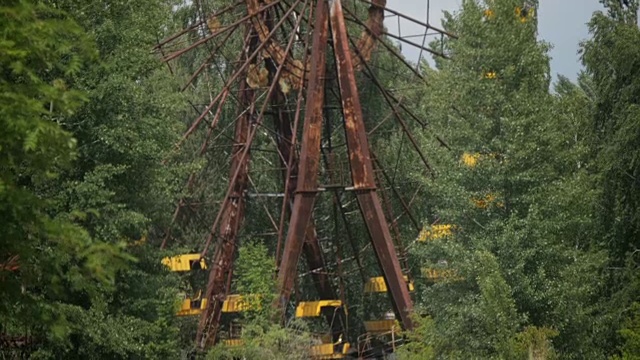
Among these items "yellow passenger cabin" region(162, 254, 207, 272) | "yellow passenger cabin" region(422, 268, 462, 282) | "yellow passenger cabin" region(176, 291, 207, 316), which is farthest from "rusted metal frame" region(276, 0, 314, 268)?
"yellow passenger cabin" region(422, 268, 462, 282)

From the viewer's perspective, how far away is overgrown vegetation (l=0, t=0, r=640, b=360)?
20.2 metres

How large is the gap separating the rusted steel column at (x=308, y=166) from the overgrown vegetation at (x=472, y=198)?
0.61 meters

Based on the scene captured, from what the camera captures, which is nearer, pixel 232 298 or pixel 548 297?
pixel 548 297

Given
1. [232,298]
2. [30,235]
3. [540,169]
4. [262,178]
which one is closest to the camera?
[30,235]

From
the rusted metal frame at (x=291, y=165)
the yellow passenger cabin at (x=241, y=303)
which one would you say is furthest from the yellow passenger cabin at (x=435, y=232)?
the rusted metal frame at (x=291, y=165)

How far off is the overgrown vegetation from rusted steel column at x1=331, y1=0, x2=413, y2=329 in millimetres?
1440

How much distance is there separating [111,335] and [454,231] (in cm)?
706

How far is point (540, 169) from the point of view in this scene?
23078 millimetres

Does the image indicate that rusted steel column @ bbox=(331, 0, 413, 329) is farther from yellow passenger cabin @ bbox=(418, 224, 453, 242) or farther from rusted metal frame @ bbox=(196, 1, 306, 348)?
yellow passenger cabin @ bbox=(418, 224, 453, 242)

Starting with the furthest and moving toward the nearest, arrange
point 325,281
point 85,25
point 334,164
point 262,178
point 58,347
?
point 262,178 < point 334,164 < point 325,281 < point 85,25 < point 58,347

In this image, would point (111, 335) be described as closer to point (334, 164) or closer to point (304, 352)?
point (304, 352)

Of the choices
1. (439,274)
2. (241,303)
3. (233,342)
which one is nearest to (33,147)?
(439,274)

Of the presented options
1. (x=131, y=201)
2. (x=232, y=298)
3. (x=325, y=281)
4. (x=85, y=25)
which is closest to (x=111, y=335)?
(x=131, y=201)

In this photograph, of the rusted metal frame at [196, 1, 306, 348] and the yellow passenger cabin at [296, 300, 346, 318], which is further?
the yellow passenger cabin at [296, 300, 346, 318]
